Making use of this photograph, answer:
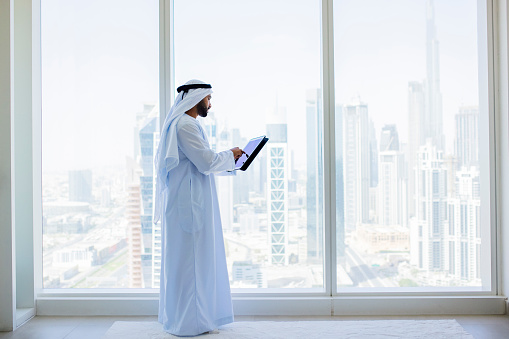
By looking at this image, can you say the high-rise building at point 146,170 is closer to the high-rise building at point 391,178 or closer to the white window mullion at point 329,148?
the white window mullion at point 329,148

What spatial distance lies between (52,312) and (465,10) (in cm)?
390

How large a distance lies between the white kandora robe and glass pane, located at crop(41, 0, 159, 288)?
2.09 ft

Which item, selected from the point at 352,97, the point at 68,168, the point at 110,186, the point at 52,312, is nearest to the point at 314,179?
the point at 352,97

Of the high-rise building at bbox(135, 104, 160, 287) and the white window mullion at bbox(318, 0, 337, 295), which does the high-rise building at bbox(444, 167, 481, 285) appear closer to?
the white window mullion at bbox(318, 0, 337, 295)

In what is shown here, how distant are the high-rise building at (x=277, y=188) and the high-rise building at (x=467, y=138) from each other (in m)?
1.34

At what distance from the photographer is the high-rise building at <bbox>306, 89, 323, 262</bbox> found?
12.5 ft

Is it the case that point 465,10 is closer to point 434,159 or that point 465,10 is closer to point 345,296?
point 434,159

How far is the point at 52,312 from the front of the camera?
3.67 metres

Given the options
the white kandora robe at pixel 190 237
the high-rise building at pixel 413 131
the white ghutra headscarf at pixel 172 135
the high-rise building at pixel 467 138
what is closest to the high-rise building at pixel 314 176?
the high-rise building at pixel 413 131

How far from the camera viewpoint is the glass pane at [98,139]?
12.6 ft

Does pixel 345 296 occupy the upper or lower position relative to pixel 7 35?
lower

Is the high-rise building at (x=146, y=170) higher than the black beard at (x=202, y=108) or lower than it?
lower

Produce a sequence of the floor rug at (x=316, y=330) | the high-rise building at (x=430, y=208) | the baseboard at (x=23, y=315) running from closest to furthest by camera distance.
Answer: the floor rug at (x=316, y=330) → the baseboard at (x=23, y=315) → the high-rise building at (x=430, y=208)

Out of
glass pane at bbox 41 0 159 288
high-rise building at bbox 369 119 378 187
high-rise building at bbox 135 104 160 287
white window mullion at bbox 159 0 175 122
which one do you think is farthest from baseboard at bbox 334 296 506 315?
white window mullion at bbox 159 0 175 122
